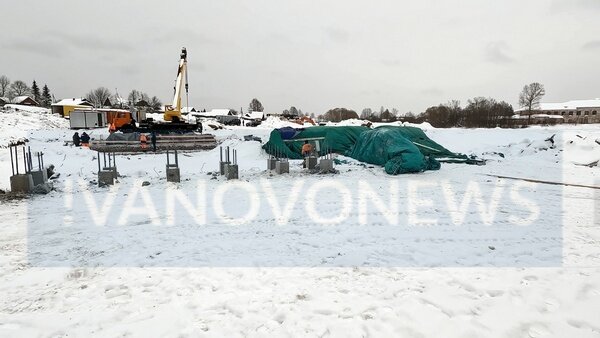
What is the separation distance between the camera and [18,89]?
90562 mm

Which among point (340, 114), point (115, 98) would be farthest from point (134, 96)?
point (340, 114)

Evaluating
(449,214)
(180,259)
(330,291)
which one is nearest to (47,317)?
(180,259)

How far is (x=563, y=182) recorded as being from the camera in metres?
10.5

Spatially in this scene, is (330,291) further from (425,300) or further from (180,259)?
(180,259)

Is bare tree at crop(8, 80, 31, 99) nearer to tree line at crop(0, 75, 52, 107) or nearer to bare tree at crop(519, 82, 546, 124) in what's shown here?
tree line at crop(0, 75, 52, 107)

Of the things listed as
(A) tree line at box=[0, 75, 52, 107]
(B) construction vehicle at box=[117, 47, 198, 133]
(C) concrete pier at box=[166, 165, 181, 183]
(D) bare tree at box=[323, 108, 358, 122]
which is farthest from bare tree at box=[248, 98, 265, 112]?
(C) concrete pier at box=[166, 165, 181, 183]

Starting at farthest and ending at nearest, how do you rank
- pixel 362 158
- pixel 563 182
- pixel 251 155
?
pixel 251 155
pixel 362 158
pixel 563 182

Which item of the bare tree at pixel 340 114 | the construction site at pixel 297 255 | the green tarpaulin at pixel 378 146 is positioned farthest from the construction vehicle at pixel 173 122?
the bare tree at pixel 340 114

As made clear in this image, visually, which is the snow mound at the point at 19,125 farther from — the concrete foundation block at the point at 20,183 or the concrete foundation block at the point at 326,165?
the concrete foundation block at the point at 326,165

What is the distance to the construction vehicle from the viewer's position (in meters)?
22.8

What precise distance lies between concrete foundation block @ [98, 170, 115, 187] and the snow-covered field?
626 mm

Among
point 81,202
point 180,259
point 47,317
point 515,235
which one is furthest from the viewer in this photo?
point 81,202

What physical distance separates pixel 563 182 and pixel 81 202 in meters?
14.3

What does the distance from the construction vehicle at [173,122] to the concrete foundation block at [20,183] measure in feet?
49.2
